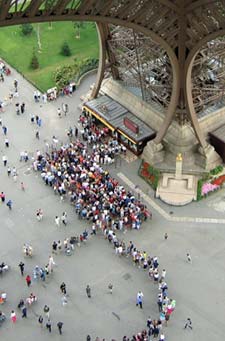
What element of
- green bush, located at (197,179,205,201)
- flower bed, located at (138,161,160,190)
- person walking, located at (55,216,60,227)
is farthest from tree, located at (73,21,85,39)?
person walking, located at (55,216,60,227)

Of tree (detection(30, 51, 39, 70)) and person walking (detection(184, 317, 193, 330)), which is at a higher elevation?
tree (detection(30, 51, 39, 70))

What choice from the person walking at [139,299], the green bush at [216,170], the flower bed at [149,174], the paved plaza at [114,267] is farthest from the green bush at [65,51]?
the person walking at [139,299]

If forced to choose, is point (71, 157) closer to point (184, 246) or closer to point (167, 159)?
point (167, 159)

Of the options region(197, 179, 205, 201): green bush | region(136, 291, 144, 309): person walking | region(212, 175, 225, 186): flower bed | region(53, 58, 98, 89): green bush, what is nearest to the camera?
region(136, 291, 144, 309): person walking

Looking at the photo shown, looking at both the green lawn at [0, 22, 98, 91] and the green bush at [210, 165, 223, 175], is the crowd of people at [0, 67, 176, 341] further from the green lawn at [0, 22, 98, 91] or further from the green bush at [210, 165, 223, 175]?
the green lawn at [0, 22, 98, 91]

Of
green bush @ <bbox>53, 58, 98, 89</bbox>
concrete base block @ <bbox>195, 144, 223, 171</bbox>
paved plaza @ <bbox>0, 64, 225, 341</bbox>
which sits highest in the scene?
green bush @ <bbox>53, 58, 98, 89</bbox>

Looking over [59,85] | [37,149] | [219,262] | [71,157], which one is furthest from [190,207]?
[59,85]

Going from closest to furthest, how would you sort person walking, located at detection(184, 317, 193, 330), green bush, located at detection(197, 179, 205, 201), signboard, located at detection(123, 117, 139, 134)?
person walking, located at detection(184, 317, 193, 330) < green bush, located at detection(197, 179, 205, 201) < signboard, located at detection(123, 117, 139, 134)

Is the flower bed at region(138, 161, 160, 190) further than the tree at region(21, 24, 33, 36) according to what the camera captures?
No

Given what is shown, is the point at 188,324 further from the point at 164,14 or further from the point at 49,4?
the point at 49,4
